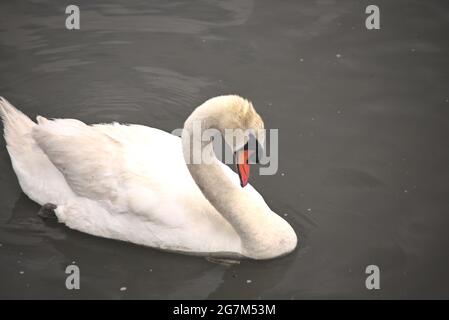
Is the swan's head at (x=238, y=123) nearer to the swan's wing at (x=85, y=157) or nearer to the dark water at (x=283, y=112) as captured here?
the swan's wing at (x=85, y=157)

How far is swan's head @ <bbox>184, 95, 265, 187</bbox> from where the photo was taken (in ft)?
20.4

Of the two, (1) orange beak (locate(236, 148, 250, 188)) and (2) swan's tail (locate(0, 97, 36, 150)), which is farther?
(2) swan's tail (locate(0, 97, 36, 150))

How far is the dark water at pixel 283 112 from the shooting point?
7180 mm

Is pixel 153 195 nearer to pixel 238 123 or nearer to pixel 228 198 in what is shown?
pixel 228 198

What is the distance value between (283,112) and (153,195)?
2788 millimetres

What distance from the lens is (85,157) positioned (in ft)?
24.0

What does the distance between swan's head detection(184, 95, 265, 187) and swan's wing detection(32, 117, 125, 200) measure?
119 centimetres

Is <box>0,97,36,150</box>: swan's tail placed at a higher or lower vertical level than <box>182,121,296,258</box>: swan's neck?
higher

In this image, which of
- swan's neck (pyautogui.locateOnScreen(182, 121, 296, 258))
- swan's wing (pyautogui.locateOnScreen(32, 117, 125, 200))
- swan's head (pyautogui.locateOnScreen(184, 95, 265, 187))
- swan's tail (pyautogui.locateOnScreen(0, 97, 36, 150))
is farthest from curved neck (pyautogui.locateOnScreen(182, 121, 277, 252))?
swan's tail (pyautogui.locateOnScreen(0, 97, 36, 150))

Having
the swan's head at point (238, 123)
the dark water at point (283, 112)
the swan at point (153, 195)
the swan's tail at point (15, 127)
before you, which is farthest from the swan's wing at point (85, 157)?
the swan's head at point (238, 123)

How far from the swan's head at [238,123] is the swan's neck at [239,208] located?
1.03ft

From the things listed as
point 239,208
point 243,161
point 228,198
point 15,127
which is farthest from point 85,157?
point 243,161

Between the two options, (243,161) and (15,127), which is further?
(15,127)

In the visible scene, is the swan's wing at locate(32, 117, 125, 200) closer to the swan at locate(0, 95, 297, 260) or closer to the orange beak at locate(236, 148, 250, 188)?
the swan at locate(0, 95, 297, 260)
